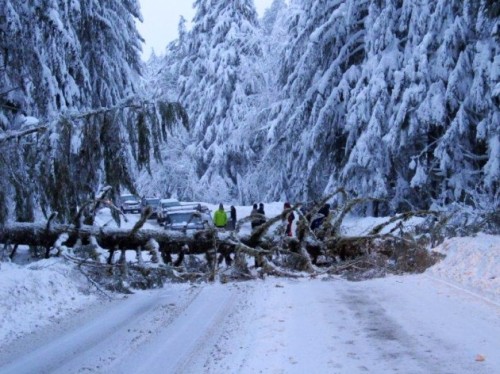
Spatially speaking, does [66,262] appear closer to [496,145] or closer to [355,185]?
[496,145]

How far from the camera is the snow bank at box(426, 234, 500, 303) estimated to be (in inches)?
350

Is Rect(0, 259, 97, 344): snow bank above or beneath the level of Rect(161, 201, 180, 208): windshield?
beneath

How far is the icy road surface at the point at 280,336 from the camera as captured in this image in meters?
5.76

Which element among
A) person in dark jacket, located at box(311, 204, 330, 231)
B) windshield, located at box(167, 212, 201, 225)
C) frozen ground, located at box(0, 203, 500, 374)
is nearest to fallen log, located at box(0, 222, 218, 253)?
frozen ground, located at box(0, 203, 500, 374)

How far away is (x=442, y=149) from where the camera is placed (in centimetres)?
1866

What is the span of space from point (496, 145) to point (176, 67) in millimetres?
32646

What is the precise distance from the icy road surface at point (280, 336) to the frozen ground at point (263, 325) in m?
0.01

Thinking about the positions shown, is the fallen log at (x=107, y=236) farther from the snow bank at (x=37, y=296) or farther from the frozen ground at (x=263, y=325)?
the frozen ground at (x=263, y=325)

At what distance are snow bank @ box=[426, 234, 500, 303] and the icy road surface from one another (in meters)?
0.30

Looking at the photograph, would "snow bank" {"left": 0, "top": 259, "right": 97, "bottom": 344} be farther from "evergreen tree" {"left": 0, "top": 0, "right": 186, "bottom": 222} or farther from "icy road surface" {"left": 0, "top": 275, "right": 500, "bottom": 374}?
"evergreen tree" {"left": 0, "top": 0, "right": 186, "bottom": 222}

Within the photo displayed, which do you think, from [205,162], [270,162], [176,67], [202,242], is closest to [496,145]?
[202,242]

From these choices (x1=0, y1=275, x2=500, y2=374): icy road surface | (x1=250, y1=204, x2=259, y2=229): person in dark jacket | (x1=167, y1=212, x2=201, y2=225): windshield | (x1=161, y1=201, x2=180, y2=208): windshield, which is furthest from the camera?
(x1=161, y1=201, x2=180, y2=208): windshield

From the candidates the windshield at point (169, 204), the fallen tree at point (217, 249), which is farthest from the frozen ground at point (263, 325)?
the windshield at point (169, 204)

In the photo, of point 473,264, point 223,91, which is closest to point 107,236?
point 473,264
